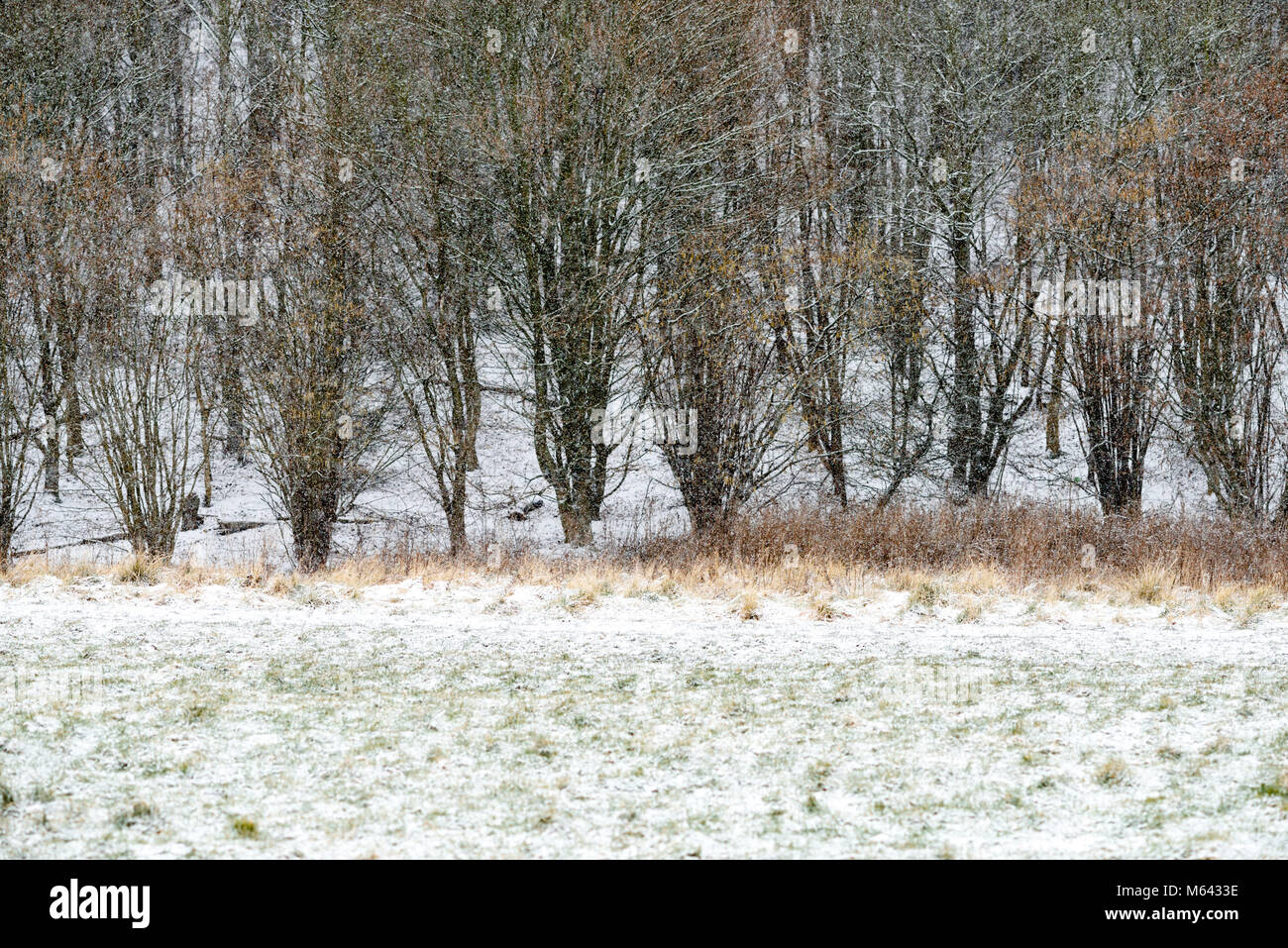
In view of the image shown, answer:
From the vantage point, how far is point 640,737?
→ 6230mm

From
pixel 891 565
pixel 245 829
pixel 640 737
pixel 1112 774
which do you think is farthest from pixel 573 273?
pixel 245 829

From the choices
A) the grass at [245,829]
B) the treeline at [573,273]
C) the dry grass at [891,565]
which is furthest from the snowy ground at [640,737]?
the treeline at [573,273]

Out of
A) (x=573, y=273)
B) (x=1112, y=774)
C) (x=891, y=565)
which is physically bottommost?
(x=1112, y=774)

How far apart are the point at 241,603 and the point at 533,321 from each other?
682 cm

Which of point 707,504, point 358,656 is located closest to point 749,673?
point 358,656

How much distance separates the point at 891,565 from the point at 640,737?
7.77 m

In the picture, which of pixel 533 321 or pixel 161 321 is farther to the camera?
pixel 533 321

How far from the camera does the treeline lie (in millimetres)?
15562

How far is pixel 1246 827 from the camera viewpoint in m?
4.70

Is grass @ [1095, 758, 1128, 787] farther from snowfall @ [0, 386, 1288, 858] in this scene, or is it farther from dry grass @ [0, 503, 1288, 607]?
dry grass @ [0, 503, 1288, 607]

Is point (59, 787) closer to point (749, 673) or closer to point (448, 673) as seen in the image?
point (448, 673)

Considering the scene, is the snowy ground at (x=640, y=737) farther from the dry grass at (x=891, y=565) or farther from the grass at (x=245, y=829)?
the dry grass at (x=891, y=565)

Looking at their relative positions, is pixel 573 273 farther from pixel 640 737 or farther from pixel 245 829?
pixel 245 829

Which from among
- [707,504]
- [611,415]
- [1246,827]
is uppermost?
[611,415]
